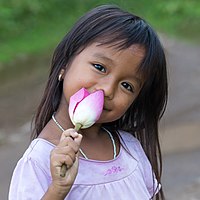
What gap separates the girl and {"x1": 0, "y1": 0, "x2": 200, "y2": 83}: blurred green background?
511cm

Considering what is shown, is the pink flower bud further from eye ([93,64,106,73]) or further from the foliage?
the foliage

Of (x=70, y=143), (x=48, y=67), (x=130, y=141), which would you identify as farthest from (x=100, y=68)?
(x=48, y=67)

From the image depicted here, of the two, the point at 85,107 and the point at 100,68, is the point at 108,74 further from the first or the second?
the point at 85,107

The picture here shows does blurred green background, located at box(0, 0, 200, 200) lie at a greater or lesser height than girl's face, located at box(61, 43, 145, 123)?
lesser

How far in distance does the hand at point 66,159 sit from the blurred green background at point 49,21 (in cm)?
551

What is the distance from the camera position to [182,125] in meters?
6.05

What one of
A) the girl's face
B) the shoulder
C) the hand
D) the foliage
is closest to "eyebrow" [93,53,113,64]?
the girl's face

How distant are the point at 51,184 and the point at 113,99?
1.12 ft

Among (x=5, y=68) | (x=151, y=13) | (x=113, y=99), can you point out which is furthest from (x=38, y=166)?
(x=151, y=13)

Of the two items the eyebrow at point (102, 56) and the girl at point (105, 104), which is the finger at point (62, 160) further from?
the eyebrow at point (102, 56)

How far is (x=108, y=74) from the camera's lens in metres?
2.05

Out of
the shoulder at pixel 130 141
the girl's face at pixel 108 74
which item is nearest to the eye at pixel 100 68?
the girl's face at pixel 108 74

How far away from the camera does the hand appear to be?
181 cm

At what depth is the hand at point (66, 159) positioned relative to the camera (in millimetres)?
1807
